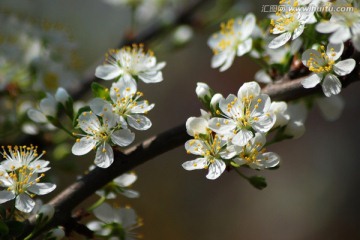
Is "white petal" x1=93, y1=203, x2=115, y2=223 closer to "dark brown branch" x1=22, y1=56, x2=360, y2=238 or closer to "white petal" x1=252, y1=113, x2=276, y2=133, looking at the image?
"dark brown branch" x1=22, y1=56, x2=360, y2=238

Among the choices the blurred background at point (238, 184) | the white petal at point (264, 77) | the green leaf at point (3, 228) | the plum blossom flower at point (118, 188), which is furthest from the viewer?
the blurred background at point (238, 184)

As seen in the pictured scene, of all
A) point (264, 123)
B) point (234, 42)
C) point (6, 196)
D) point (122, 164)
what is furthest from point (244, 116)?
point (6, 196)

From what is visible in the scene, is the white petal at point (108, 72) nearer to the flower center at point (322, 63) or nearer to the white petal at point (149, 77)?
the white petal at point (149, 77)

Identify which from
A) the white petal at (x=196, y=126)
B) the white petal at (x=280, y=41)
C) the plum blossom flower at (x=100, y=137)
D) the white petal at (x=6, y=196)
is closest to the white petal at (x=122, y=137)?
the plum blossom flower at (x=100, y=137)

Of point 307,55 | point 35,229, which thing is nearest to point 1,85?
point 35,229

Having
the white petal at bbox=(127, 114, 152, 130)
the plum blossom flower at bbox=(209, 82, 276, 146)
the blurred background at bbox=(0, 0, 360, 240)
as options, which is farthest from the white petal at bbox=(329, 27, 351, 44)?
the blurred background at bbox=(0, 0, 360, 240)

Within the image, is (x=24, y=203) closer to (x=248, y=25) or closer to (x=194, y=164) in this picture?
(x=194, y=164)
